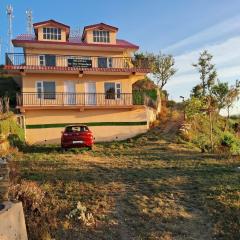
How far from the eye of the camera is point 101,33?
3534 cm

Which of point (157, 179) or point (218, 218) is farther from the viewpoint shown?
point (157, 179)

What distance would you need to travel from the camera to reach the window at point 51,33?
34.1m

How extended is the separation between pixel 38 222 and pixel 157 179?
559 cm

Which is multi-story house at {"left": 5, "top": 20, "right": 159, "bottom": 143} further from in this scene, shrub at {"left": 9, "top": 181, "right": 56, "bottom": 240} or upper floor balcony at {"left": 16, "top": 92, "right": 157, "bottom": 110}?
shrub at {"left": 9, "top": 181, "right": 56, "bottom": 240}

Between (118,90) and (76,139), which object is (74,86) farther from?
(76,139)

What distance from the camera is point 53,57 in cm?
3300

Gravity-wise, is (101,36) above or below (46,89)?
above

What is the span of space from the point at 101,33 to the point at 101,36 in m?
0.26

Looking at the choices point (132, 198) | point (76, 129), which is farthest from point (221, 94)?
point (132, 198)

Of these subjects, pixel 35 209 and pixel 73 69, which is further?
pixel 73 69

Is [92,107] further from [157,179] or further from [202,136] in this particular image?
[157,179]

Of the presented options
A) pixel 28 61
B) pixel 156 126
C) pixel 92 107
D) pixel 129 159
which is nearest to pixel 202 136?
pixel 156 126

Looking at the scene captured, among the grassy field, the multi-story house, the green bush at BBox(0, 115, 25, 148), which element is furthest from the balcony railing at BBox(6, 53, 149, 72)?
the grassy field

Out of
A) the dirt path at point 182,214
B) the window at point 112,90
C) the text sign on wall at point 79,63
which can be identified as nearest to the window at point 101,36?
the text sign on wall at point 79,63
